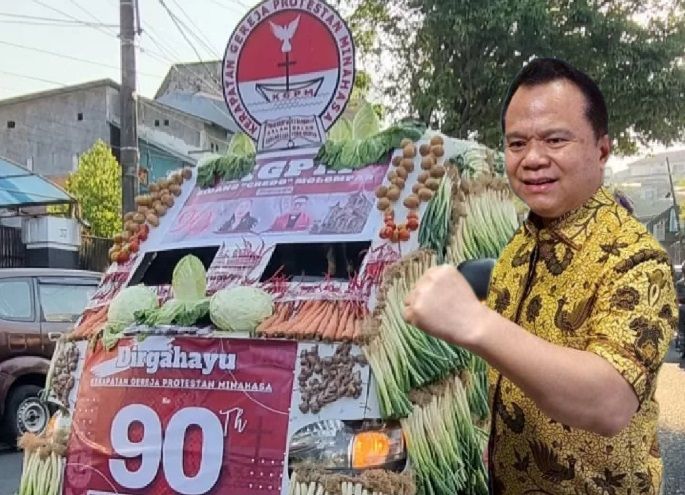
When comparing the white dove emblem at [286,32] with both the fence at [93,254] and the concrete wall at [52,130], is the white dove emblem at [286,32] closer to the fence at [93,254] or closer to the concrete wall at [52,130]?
the fence at [93,254]

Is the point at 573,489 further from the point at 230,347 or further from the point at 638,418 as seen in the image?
the point at 230,347

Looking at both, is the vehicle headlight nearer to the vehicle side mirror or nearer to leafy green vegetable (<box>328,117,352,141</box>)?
the vehicle side mirror

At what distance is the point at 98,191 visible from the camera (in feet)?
72.8

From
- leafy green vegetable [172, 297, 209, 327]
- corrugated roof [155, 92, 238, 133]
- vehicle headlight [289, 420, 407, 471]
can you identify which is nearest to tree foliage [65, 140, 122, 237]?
corrugated roof [155, 92, 238, 133]

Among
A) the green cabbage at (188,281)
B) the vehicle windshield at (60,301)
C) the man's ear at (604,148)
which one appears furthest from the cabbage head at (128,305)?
the vehicle windshield at (60,301)

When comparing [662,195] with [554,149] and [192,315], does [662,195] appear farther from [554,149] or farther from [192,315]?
[554,149]

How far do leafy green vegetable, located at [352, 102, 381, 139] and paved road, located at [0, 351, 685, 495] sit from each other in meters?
3.41

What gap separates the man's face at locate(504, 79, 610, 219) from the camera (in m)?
1.61

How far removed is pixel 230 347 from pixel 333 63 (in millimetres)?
1761

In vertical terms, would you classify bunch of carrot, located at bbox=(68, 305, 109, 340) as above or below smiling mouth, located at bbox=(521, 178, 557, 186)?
below

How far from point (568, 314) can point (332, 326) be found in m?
1.38

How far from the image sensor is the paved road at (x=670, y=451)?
19.5ft

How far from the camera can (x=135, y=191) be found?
11.3m

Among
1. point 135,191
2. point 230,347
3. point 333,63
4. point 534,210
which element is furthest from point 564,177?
point 135,191
